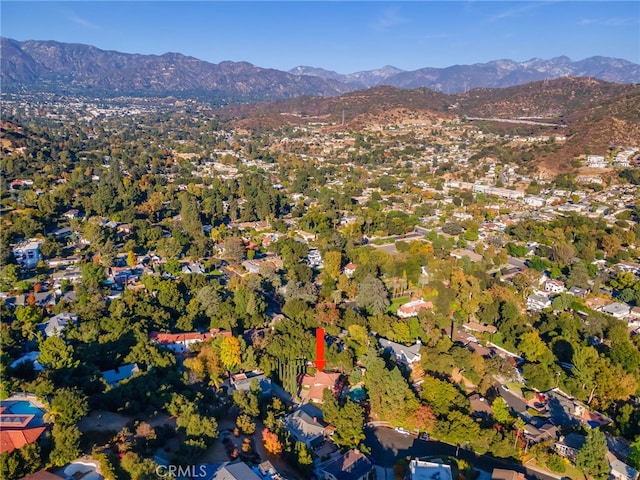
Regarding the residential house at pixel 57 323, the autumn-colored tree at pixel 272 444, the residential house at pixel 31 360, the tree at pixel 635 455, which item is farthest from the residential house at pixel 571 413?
the residential house at pixel 57 323

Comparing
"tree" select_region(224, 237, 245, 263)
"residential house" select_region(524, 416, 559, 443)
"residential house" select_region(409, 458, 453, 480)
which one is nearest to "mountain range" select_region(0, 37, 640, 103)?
"tree" select_region(224, 237, 245, 263)

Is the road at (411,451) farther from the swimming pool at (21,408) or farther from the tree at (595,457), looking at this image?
the swimming pool at (21,408)

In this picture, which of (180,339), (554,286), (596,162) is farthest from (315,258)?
(596,162)

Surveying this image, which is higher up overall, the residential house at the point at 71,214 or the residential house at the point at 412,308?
the residential house at the point at 71,214

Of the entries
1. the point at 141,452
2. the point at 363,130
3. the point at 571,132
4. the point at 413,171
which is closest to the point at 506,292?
the point at 141,452

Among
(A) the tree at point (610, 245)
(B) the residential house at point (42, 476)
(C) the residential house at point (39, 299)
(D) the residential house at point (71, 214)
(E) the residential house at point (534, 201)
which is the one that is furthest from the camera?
(E) the residential house at point (534, 201)

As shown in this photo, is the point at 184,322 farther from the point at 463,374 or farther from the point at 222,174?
the point at 222,174

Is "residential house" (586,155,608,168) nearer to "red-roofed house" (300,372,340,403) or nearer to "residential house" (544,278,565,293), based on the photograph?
"residential house" (544,278,565,293)
